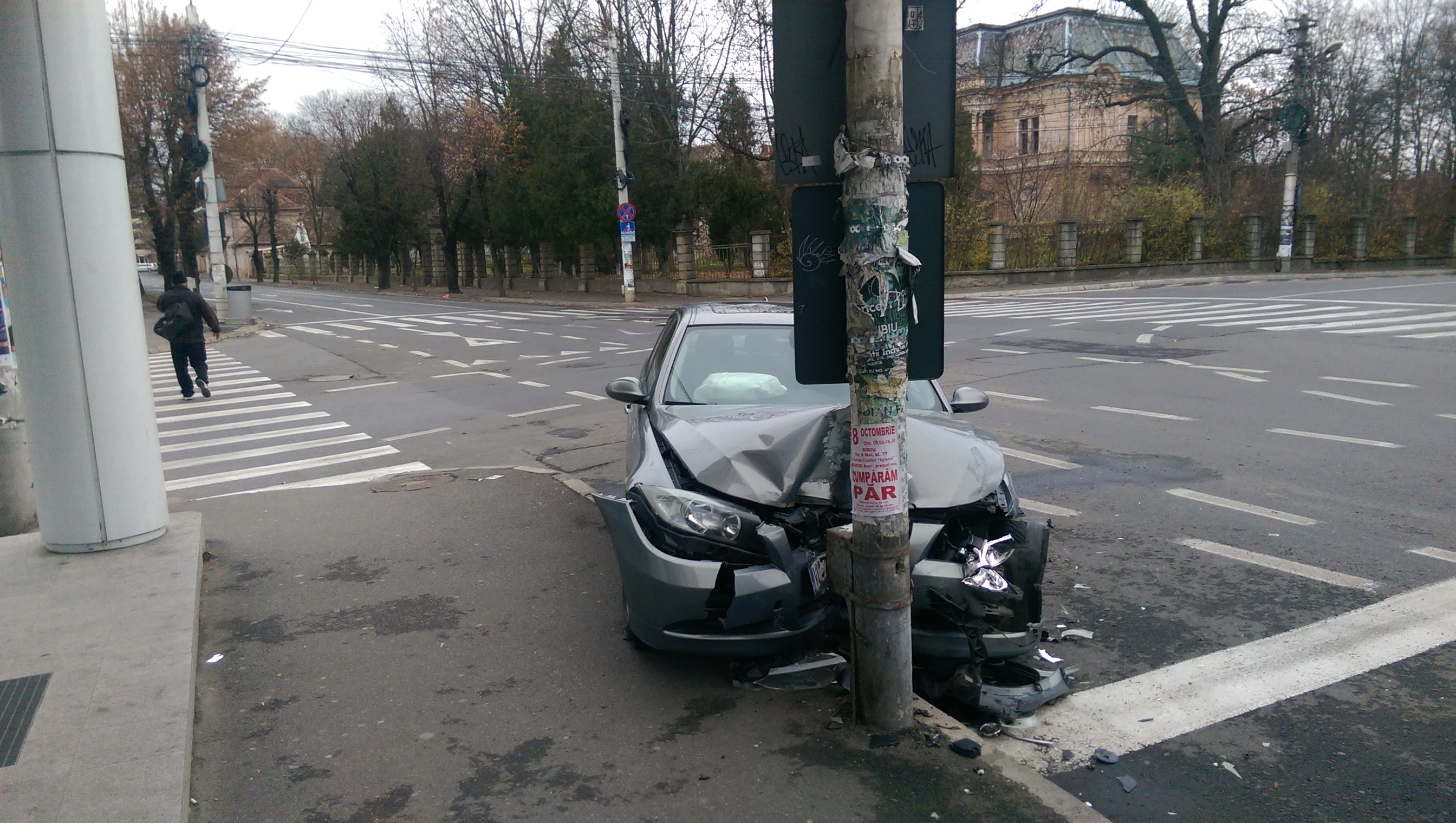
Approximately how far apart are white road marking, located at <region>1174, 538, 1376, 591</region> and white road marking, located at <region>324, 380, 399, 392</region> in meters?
13.0

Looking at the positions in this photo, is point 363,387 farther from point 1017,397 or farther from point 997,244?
point 997,244

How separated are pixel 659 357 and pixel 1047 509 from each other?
10.3 feet

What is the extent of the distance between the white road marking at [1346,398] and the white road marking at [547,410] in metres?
9.23

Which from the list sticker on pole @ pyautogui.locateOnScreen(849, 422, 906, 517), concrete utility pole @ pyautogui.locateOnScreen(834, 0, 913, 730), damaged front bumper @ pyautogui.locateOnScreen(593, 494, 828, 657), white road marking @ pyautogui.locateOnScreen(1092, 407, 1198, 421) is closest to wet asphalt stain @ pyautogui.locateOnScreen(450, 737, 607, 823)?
damaged front bumper @ pyautogui.locateOnScreen(593, 494, 828, 657)

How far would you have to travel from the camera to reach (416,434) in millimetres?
11484

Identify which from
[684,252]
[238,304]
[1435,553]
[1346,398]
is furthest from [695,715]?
[684,252]

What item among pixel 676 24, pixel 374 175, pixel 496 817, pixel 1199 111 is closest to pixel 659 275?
pixel 676 24

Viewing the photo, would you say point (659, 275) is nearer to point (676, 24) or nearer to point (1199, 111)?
point (676, 24)

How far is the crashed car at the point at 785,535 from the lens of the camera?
13.3 ft

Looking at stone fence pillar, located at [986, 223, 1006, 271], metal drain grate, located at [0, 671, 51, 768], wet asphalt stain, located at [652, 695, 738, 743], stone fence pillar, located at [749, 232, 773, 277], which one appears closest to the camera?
metal drain grate, located at [0, 671, 51, 768]

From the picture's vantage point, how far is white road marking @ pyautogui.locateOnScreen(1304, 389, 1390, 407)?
435 inches

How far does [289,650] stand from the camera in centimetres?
494

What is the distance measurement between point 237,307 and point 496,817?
3264 centimetres

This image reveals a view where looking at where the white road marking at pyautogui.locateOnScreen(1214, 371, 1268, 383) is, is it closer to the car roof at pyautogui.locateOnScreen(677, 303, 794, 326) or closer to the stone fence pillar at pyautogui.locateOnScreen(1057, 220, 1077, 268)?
the car roof at pyautogui.locateOnScreen(677, 303, 794, 326)
